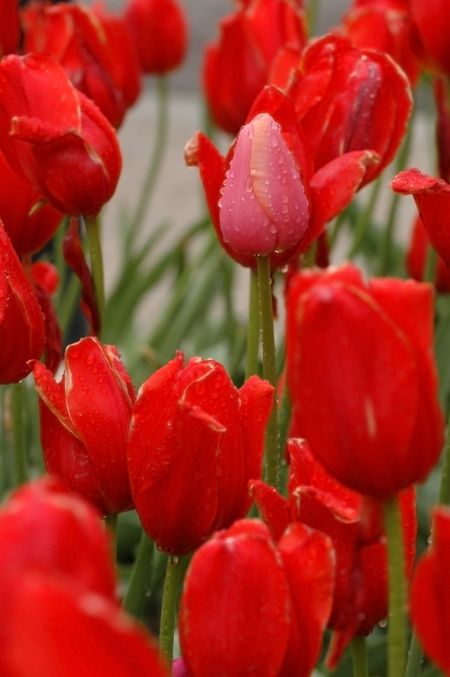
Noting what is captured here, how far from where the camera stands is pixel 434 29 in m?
0.95

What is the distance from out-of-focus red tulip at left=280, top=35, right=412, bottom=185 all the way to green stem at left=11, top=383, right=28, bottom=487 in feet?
0.64

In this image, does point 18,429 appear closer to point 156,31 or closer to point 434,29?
point 434,29

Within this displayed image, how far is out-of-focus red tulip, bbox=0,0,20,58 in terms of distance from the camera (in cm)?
73

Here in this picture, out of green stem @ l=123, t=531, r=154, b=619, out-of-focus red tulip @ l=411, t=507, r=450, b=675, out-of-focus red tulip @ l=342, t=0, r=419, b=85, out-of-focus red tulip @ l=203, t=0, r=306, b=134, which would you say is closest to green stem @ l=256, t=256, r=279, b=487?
green stem @ l=123, t=531, r=154, b=619

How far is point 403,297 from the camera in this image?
1.12 feet

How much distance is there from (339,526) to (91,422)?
0.31 feet

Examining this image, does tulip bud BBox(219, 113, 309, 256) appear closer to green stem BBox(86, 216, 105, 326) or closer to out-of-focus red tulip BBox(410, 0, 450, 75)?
green stem BBox(86, 216, 105, 326)

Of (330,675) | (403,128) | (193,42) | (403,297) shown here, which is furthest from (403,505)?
(193,42)

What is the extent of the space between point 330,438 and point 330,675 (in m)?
0.49

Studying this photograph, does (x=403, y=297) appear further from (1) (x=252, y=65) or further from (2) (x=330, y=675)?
(1) (x=252, y=65)

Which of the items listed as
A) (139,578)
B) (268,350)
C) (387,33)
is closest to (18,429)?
(139,578)

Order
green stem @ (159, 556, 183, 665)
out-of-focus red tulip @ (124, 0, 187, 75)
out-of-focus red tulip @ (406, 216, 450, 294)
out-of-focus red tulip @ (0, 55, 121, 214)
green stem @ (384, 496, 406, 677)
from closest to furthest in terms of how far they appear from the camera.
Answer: green stem @ (384, 496, 406, 677), green stem @ (159, 556, 183, 665), out-of-focus red tulip @ (0, 55, 121, 214), out-of-focus red tulip @ (406, 216, 450, 294), out-of-focus red tulip @ (124, 0, 187, 75)

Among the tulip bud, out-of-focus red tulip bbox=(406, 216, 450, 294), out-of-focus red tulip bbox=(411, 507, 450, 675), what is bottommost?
out-of-focus red tulip bbox=(406, 216, 450, 294)

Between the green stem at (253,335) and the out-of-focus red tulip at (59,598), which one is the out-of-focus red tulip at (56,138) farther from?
the out-of-focus red tulip at (59,598)
